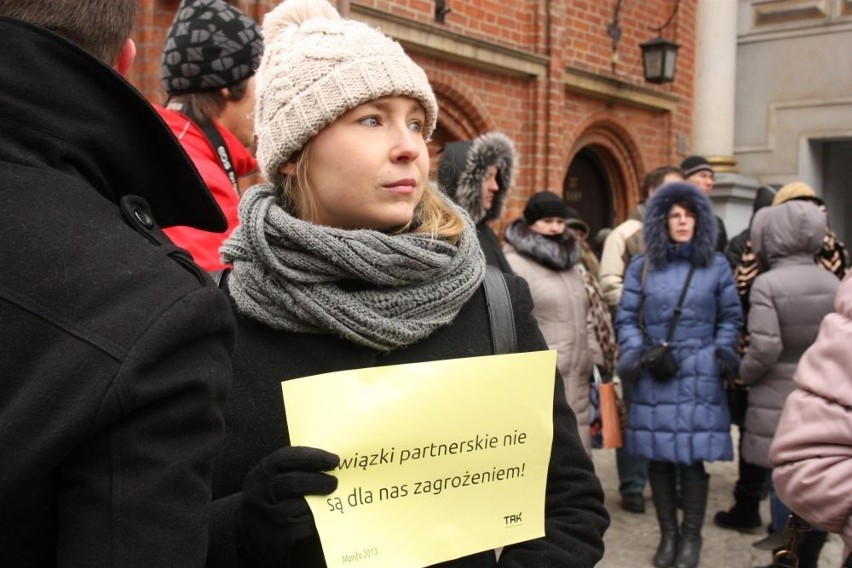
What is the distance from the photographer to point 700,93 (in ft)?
32.3

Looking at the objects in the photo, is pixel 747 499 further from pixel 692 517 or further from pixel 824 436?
pixel 824 436

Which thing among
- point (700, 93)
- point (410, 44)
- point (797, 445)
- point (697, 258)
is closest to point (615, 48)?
point (700, 93)

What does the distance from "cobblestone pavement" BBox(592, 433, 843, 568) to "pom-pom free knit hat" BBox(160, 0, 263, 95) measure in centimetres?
314

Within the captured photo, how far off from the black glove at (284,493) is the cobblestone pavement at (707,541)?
3.50 m

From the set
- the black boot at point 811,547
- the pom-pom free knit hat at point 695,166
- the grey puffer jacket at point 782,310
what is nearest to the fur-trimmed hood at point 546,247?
the grey puffer jacket at point 782,310

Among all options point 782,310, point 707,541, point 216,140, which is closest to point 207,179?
point 216,140

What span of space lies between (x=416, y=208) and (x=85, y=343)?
88 centimetres

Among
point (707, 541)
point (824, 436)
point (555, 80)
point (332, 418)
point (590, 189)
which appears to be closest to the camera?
point (332, 418)

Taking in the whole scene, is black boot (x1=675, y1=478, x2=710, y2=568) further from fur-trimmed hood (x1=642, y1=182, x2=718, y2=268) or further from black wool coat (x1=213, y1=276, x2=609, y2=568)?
black wool coat (x1=213, y1=276, x2=609, y2=568)

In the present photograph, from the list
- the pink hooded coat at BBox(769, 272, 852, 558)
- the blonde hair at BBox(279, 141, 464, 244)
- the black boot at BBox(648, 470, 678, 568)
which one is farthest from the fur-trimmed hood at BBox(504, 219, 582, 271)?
the blonde hair at BBox(279, 141, 464, 244)

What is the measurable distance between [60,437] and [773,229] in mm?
4228

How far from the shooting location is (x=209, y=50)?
256cm

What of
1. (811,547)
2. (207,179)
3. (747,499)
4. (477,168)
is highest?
(477,168)

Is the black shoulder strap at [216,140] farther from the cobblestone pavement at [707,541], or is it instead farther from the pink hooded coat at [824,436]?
the cobblestone pavement at [707,541]
